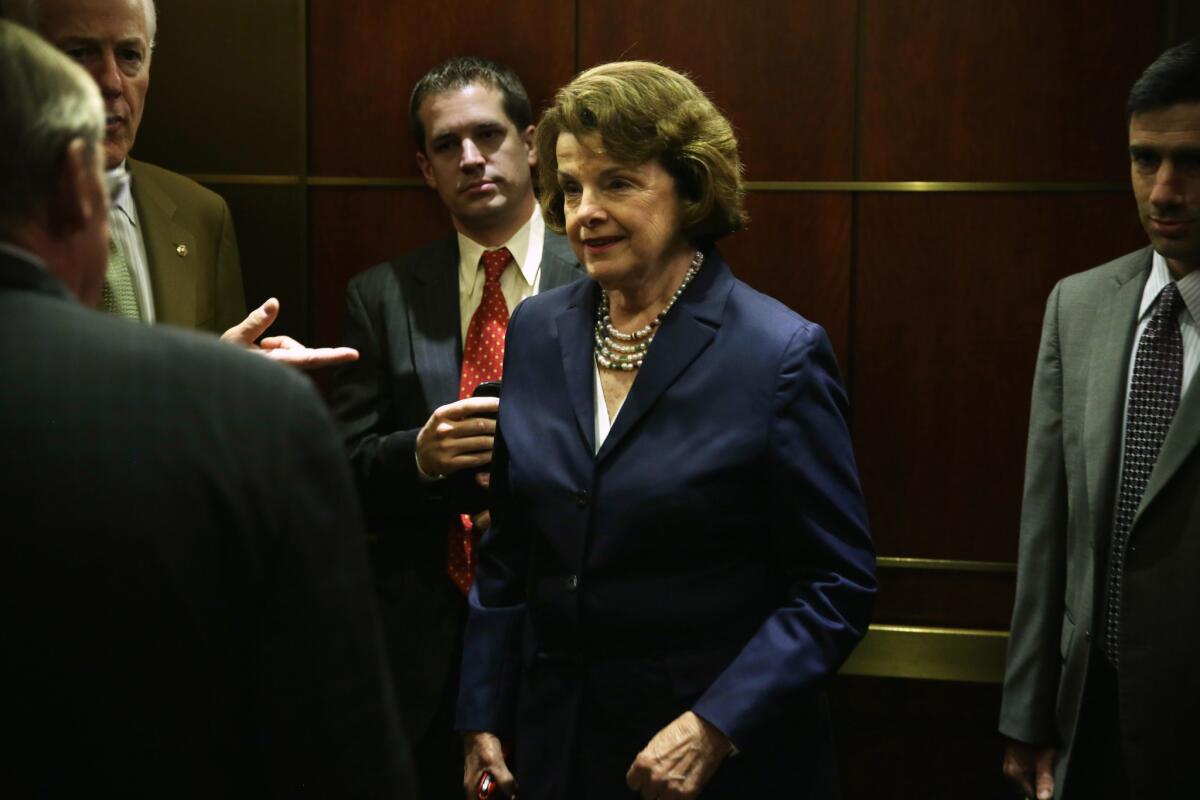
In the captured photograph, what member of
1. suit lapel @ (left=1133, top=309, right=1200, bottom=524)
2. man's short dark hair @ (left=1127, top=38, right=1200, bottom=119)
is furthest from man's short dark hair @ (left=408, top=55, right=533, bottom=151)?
suit lapel @ (left=1133, top=309, right=1200, bottom=524)

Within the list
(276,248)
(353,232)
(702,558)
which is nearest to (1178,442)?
(702,558)

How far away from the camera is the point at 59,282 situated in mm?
990

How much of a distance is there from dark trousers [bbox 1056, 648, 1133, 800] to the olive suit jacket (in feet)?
6.09

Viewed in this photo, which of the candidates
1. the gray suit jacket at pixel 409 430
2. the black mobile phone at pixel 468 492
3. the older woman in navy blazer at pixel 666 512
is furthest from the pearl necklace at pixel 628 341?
the gray suit jacket at pixel 409 430

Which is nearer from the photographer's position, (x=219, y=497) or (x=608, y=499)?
(x=219, y=497)

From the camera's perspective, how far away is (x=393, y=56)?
3.26 metres

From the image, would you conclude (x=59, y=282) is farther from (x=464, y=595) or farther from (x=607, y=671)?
(x=464, y=595)

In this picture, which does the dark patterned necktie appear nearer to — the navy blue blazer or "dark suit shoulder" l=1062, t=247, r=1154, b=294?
"dark suit shoulder" l=1062, t=247, r=1154, b=294

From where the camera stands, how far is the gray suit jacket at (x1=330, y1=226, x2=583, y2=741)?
2.60m

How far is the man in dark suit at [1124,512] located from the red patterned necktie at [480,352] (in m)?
1.09

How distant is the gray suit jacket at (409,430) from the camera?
2.60 metres

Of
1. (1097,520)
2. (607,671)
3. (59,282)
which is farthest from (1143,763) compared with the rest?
(59,282)

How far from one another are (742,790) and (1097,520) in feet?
2.63

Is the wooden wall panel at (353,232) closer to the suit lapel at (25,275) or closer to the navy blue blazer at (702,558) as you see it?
the navy blue blazer at (702,558)
